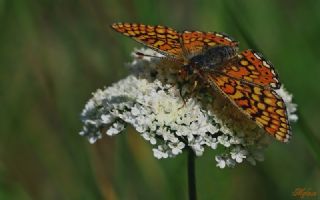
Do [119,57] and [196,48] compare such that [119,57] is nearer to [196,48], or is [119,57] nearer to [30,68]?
[30,68]

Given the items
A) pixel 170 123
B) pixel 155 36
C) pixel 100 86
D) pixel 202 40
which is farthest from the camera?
pixel 100 86

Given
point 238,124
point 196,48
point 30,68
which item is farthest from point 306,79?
point 30,68

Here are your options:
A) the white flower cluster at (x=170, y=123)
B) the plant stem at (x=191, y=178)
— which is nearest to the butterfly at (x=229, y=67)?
the white flower cluster at (x=170, y=123)

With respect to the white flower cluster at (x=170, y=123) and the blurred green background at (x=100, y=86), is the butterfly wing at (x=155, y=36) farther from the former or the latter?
the blurred green background at (x=100, y=86)

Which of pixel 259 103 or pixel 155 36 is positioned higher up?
pixel 155 36

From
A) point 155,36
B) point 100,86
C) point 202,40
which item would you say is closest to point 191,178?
point 155,36

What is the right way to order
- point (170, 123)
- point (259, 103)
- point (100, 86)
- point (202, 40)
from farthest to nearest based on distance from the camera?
point (100, 86), point (202, 40), point (170, 123), point (259, 103)

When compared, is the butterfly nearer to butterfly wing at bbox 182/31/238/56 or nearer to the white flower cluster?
butterfly wing at bbox 182/31/238/56

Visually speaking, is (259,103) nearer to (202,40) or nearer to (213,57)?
(213,57)

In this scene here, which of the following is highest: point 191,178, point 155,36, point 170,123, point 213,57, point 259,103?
point 155,36
